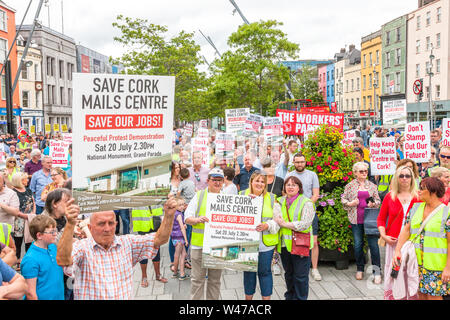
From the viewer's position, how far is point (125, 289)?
3.21 metres

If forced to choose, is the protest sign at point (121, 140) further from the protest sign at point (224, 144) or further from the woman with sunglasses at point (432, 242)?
the protest sign at point (224, 144)

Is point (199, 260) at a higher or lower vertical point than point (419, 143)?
lower

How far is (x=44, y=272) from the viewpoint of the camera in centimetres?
355

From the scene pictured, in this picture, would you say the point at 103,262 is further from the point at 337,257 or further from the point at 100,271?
the point at 337,257

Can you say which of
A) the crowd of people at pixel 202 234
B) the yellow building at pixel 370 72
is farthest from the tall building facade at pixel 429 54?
the crowd of people at pixel 202 234

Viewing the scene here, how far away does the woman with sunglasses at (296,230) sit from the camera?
5.17 m

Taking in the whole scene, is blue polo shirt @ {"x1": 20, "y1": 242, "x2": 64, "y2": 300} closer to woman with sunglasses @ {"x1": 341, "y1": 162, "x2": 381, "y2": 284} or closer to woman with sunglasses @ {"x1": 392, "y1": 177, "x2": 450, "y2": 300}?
woman with sunglasses @ {"x1": 392, "y1": 177, "x2": 450, "y2": 300}

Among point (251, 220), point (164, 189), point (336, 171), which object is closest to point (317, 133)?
point (336, 171)

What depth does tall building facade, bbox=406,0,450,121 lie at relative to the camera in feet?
129

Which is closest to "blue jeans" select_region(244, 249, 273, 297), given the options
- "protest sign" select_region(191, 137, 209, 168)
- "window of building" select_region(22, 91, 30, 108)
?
"protest sign" select_region(191, 137, 209, 168)

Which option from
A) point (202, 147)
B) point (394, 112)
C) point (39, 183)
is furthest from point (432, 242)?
point (394, 112)

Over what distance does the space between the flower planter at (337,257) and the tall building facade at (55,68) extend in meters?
49.4

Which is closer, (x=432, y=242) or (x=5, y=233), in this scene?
(x=432, y=242)

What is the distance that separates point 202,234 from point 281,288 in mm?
1894
